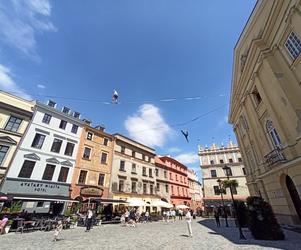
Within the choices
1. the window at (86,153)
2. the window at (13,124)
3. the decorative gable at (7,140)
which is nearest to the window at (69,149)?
the window at (86,153)

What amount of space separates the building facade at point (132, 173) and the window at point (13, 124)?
47.9ft

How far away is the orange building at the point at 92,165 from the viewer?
24.3 metres

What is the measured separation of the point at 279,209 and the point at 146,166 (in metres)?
25.5

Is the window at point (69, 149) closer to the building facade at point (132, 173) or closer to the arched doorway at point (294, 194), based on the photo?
the building facade at point (132, 173)

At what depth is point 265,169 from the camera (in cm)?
1584

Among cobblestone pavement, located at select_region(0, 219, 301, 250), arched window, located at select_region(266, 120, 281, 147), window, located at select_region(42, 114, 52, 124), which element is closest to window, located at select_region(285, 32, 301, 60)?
arched window, located at select_region(266, 120, 281, 147)

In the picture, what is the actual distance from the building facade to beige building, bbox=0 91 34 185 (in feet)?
46.2

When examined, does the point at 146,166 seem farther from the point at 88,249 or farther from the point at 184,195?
the point at 88,249

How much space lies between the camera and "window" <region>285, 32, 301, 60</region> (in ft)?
37.3

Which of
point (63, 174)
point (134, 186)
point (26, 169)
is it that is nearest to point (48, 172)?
point (63, 174)

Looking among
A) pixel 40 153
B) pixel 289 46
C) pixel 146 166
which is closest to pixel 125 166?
pixel 146 166

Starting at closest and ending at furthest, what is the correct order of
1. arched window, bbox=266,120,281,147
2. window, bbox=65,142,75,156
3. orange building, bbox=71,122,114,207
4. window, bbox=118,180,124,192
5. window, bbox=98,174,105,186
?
arched window, bbox=266,120,281,147, orange building, bbox=71,122,114,207, window, bbox=65,142,75,156, window, bbox=98,174,105,186, window, bbox=118,180,124,192

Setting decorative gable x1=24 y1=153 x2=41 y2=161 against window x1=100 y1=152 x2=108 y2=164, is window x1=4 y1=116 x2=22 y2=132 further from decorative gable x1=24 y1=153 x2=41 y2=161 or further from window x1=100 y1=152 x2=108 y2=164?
window x1=100 y1=152 x2=108 y2=164

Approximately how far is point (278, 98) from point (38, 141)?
2524cm
